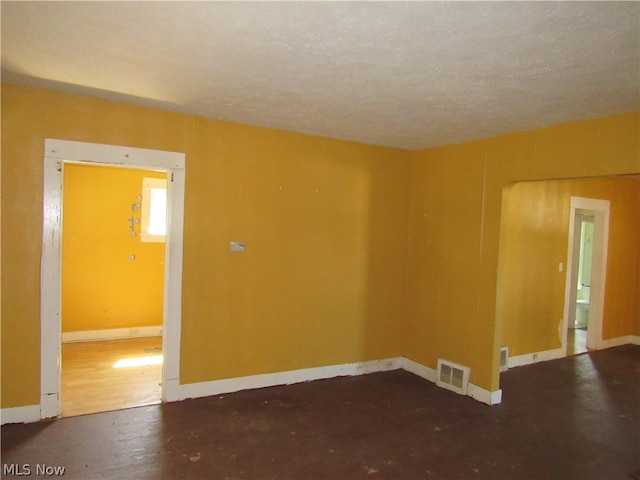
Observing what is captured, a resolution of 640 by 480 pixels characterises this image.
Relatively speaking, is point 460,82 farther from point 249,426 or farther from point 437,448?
point 249,426

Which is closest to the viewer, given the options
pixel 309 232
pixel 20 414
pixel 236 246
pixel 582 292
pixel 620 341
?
pixel 20 414

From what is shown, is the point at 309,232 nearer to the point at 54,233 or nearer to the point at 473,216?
the point at 473,216

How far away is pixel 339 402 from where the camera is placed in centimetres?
357

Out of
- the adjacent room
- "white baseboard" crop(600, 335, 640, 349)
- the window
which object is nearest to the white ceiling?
the adjacent room

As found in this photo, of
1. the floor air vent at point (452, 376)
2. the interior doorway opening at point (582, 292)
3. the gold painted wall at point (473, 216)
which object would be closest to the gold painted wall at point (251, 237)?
the gold painted wall at point (473, 216)

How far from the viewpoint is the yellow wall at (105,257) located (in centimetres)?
518

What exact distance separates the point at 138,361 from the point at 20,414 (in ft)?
4.99

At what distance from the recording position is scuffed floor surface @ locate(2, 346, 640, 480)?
8.41 feet

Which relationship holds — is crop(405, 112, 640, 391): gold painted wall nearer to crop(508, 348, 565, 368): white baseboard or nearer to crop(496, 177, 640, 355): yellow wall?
crop(496, 177, 640, 355): yellow wall

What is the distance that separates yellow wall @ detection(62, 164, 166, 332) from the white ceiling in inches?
105

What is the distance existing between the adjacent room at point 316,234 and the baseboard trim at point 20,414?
2 centimetres

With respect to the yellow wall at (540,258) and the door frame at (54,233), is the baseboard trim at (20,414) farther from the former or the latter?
the yellow wall at (540,258)

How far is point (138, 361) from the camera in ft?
14.6

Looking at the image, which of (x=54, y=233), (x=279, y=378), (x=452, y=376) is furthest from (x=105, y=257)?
(x=452, y=376)
